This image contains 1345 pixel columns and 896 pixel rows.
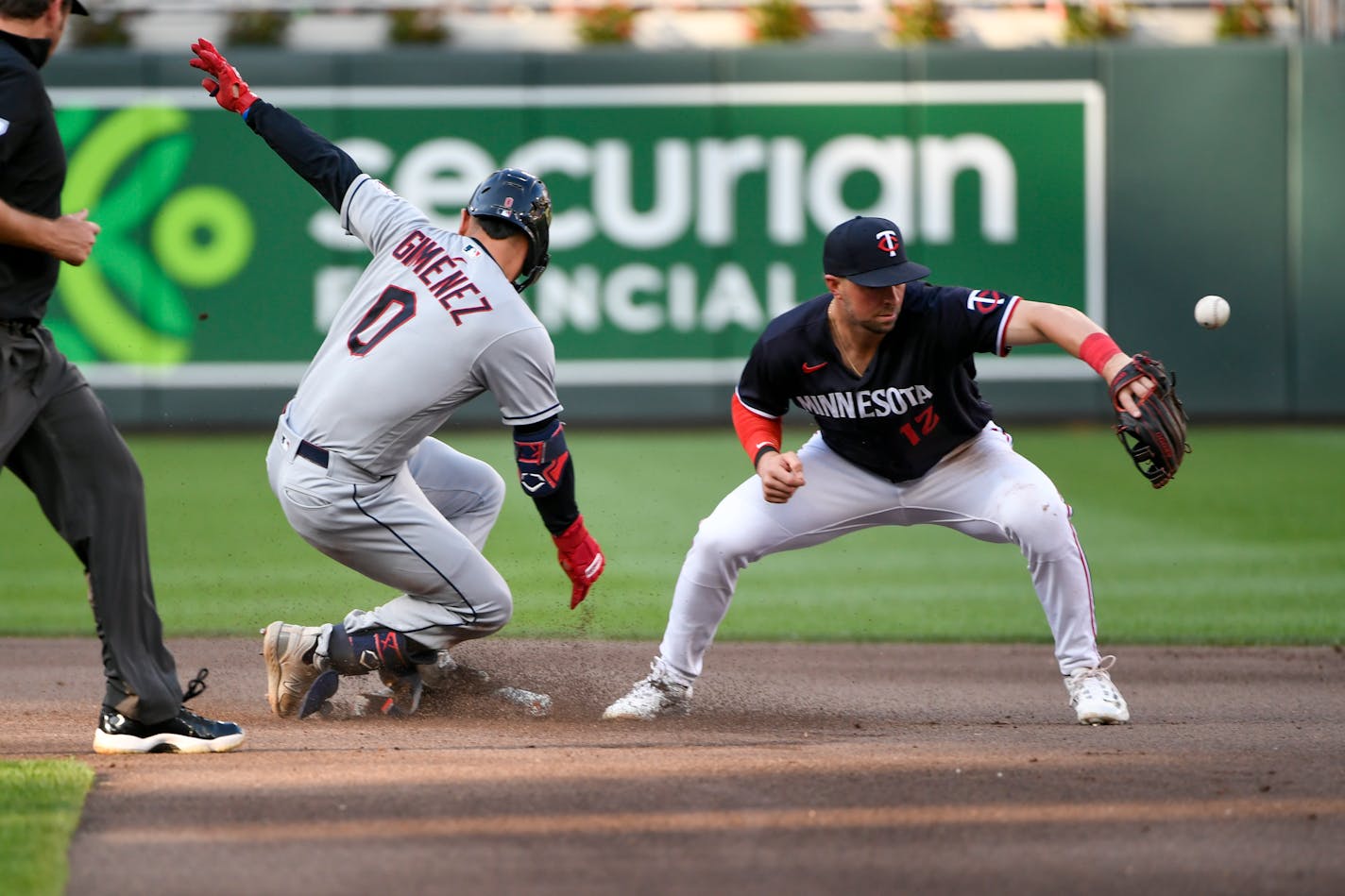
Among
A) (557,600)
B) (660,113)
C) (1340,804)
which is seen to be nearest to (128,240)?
(660,113)

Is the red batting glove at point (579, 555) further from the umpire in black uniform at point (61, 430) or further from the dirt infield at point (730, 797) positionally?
the umpire in black uniform at point (61, 430)

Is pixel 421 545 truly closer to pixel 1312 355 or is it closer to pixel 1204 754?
pixel 1204 754

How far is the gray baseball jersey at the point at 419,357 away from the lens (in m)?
4.93

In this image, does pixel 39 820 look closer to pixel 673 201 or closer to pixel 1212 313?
pixel 1212 313

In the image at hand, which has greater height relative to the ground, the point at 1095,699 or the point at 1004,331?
the point at 1004,331

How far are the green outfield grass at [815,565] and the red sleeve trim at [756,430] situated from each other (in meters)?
0.94

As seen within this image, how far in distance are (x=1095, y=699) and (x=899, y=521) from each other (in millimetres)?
883

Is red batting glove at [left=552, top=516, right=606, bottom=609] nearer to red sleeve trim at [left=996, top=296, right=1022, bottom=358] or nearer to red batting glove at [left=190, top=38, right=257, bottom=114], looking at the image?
red sleeve trim at [left=996, top=296, right=1022, bottom=358]

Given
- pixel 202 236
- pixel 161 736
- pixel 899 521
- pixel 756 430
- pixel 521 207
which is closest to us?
pixel 161 736

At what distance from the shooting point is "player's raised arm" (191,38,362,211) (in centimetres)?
530

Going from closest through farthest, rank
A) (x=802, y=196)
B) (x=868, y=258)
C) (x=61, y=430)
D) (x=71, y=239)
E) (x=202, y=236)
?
(x=71, y=239), (x=61, y=430), (x=868, y=258), (x=202, y=236), (x=802, y=196)

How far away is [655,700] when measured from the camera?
5320 mm

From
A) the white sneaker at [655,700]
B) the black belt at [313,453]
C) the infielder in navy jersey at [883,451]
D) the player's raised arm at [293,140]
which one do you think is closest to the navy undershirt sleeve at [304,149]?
the player's raised arm at [293,140]

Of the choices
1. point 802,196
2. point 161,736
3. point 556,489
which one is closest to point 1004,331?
point 556,489
